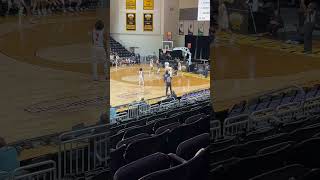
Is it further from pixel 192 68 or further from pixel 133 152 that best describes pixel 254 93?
pixel 192 68

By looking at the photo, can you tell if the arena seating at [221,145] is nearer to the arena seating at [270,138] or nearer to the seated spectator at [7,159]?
the arena seating at [270,138]

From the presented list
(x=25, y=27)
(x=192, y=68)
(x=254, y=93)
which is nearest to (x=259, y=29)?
(x=254, y=93)

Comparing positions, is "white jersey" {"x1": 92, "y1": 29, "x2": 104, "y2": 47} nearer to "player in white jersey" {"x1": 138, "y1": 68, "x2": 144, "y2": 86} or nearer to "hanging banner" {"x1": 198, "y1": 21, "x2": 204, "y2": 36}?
"player in white jersey" {"x1": 138, "y1": 68, "x2": 144, "y2": 86}

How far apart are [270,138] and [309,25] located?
1.21 metres

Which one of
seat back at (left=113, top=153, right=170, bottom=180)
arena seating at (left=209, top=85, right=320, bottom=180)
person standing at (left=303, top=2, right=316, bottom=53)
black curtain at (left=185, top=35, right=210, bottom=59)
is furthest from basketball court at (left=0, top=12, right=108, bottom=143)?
black curtain at (left=185, top=35, right=210, bottom=59)

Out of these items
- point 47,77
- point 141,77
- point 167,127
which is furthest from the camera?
point 141,77

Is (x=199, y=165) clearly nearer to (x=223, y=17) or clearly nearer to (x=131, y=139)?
(x=131, y=139)

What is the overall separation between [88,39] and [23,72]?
533 mm

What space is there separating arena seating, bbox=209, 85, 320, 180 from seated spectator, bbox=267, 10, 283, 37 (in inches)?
23.3

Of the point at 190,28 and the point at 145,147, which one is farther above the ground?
the point at 190,28

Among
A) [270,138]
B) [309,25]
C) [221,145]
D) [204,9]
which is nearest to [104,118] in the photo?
[221,145]

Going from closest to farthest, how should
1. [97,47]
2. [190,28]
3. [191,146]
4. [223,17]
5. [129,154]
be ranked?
[97,47], [129,154], [223,17], [191,146], [190,28]

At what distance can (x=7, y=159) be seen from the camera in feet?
9.86

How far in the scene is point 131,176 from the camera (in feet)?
12.0
